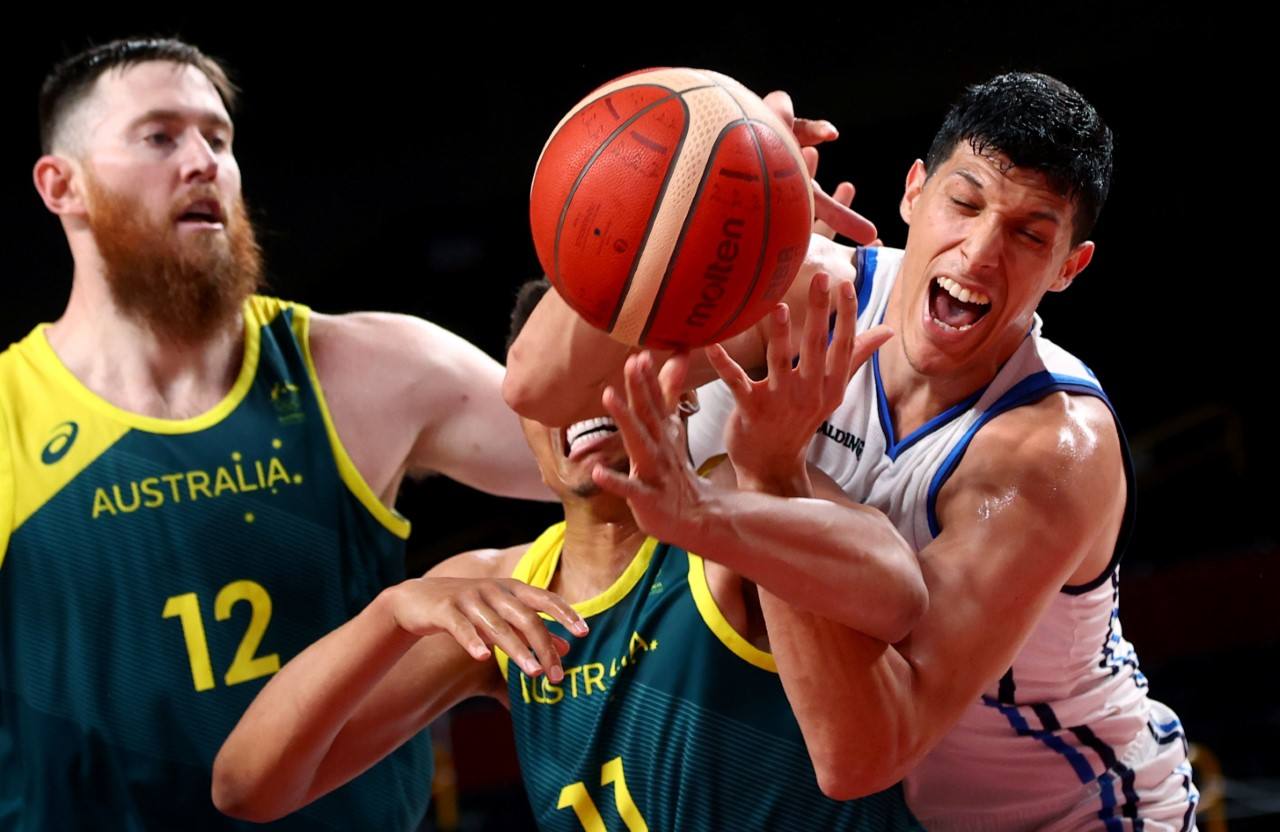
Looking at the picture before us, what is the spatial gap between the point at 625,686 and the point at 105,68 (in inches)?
82.7

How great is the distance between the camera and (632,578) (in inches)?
114

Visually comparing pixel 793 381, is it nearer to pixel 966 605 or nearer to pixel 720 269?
pixel 720 269

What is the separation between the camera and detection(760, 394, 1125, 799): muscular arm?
7.62 feet

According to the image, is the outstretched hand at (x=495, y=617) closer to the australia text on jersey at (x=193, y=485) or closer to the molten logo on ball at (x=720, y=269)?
the molten logo on ball at (x=720, y=269)

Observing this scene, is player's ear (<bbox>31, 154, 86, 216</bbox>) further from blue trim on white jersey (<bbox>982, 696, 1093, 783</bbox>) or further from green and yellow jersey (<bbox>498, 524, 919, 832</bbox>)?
blue trim on white jersey (<bbox>982, 696, 1093, 783</bbox>)

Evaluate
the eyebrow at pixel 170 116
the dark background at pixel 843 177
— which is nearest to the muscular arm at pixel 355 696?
the eyebrow at pixel 170 116

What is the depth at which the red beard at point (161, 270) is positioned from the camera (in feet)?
12.1

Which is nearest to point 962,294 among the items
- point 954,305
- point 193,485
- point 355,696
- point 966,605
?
point 954,305

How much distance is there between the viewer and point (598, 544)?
2959 mm

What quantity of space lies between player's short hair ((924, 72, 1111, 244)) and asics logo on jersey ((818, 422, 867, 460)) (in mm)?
545

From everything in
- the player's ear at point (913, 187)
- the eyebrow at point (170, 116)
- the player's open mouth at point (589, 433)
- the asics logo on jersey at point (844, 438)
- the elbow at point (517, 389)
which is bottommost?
the asics logo on jersey at point (844, 438)

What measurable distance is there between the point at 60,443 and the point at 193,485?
0.32m

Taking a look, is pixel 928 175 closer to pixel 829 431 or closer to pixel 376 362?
pixel 829 431

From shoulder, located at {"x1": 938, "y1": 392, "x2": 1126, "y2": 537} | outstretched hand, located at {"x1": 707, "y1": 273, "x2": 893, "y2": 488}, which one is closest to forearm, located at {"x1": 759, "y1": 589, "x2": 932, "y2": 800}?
outstretched hand, located at {"x1": 707, "y1": 273, "x2": 893, "y2": 488}
